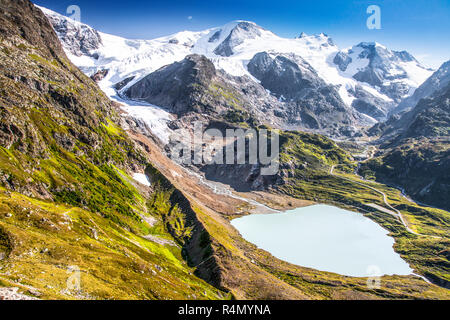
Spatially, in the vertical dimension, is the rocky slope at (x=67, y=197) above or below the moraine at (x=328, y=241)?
above

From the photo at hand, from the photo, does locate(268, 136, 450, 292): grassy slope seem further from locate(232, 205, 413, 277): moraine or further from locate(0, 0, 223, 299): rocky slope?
locate(0, 0, 223, 299): rocky slope

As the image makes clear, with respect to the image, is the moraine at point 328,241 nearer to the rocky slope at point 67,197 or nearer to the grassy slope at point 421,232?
the grassy slope at point 421,232

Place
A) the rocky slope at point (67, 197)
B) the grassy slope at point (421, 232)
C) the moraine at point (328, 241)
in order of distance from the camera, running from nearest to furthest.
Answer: the rocky slope at point (67, 197)
the moraine at point (328, 241)
the grassy slope at point (421, 232)

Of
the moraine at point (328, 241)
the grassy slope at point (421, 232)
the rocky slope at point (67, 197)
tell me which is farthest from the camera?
the grassy slope at point (421, 232)

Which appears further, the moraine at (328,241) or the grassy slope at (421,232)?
the grassy slope at (421,232)

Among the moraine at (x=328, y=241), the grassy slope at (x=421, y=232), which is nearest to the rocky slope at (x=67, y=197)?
the moraine at (x=328, y=241)

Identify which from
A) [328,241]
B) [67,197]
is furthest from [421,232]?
[67,197]

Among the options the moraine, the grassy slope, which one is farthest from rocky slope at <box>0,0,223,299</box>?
the grassy slope
